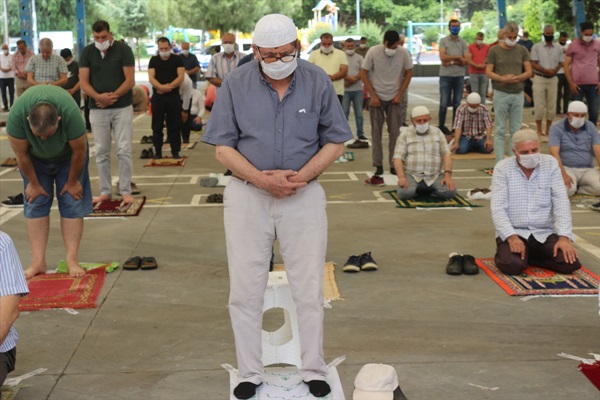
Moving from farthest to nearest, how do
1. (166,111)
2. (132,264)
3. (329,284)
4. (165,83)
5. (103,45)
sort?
(166,111) → (165,83) → (103,45) → (132,264) → (329,284)

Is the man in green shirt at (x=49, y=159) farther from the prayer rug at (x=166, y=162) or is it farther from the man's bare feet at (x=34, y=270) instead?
the prayer rug at (x=166, y=162)

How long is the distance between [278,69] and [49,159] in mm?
3313

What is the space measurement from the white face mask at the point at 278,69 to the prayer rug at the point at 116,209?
571 cm

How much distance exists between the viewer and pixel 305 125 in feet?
15.5

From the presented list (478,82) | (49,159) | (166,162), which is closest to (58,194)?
(49,159)

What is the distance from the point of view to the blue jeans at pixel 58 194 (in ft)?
24.5

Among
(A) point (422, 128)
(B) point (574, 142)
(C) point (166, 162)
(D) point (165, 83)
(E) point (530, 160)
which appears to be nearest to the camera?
(E) point (530, 160)

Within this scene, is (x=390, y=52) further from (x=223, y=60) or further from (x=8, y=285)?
(x=8, y=285)

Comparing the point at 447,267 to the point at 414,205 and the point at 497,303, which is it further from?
the point at 414,205

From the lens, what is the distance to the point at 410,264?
7.96 meters

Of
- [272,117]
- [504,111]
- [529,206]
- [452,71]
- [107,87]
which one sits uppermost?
[272,117]

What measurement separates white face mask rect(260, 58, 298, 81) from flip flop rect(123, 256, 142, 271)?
142 inches

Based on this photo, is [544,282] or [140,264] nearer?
[544,282]

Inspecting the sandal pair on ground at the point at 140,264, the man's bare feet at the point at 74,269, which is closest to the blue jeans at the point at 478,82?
the sandal pair on ground at the point at 140,264
